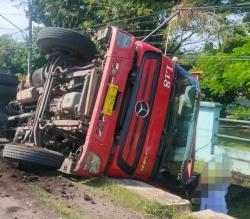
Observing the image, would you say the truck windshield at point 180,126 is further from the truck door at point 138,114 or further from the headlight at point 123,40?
the headlight at point 123,40

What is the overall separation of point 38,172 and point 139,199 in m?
1.61

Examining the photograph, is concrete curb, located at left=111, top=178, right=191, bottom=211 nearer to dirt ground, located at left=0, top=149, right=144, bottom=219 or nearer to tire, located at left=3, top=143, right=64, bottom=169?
dirt ground, located at left=0, top=149, right=144, bottom=219

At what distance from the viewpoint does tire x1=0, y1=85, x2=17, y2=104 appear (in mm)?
8398

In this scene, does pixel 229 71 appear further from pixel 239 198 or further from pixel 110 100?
pixel 110 100

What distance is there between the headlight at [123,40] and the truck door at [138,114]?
26cm

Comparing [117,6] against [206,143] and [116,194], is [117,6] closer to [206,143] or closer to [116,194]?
[206,143]

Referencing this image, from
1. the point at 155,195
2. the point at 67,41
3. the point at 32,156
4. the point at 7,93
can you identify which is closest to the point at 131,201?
the point at 155,195

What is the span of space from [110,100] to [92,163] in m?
0.75

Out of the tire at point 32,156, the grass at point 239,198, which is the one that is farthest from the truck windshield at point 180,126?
the tire at point 32,156

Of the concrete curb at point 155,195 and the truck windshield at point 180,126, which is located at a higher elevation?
the truck windshield at point 180,126

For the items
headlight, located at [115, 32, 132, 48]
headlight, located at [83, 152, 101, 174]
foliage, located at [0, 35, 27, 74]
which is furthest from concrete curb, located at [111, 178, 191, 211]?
foliage, located at [0, 35, 27, 74]

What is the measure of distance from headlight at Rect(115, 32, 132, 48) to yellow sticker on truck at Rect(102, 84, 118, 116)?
1.66ft

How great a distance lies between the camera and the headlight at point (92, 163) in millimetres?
5055

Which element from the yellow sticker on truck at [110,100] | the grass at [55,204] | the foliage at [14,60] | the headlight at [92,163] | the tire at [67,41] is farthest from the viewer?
the foliage at [14,60]
